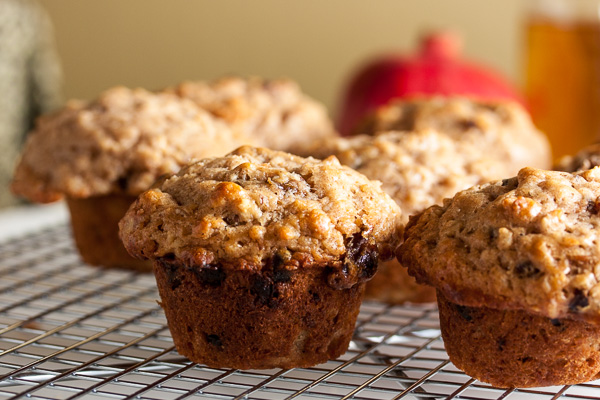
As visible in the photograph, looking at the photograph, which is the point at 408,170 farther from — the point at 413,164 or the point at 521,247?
the point at 521,247

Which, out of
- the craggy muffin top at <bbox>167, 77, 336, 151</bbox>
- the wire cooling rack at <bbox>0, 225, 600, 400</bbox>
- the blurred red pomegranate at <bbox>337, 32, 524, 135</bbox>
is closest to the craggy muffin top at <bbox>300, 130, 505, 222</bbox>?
the wire cooling rack at <bbox>0, 225, 600, 400</bbox>

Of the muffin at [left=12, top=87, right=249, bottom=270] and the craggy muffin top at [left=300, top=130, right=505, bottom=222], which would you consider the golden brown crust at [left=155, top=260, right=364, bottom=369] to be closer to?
the craggy muffin top at [left=300, top=130, right=505, bottom=222]

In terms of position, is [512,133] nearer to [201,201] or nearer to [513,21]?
[201,201]

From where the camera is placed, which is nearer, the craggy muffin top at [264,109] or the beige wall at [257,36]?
the craggy muffin top at [264,109]

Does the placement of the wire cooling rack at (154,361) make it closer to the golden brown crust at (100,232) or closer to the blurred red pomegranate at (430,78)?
the golden brown crust at (100,232)

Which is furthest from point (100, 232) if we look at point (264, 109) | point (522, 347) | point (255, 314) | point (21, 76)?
point (21, 76)

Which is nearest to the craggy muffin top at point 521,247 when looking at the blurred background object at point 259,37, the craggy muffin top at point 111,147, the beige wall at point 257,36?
the craggy muffin top at point 111,147
